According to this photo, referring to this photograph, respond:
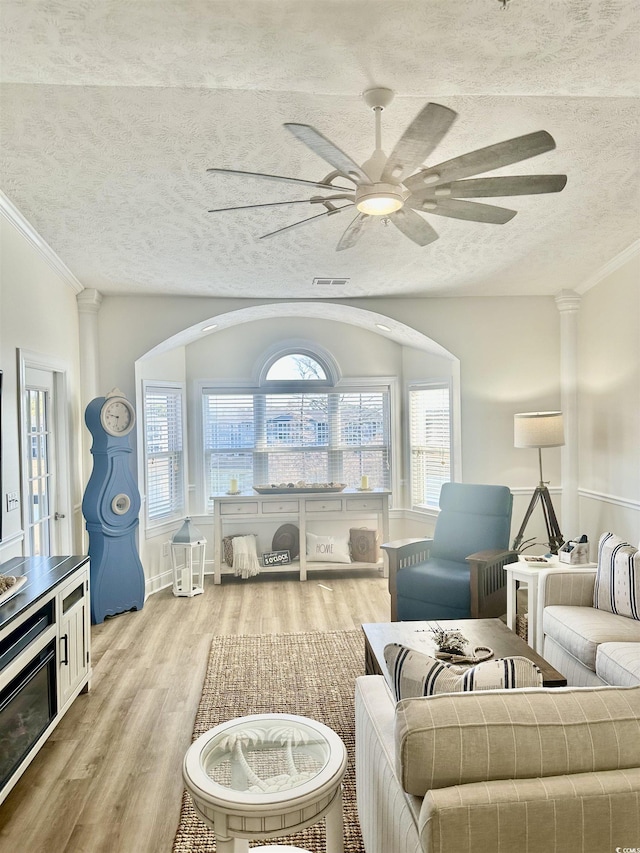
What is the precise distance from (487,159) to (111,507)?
387cm

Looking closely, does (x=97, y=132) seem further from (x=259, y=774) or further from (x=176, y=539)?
(x=176, y=539)

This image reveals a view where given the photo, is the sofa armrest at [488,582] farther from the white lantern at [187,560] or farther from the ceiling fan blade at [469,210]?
the white lantern at [187,560]

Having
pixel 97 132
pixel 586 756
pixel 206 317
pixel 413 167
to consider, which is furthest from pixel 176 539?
pixel 586 756

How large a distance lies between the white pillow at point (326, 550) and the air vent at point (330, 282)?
2614mm

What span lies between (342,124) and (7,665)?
107 inches

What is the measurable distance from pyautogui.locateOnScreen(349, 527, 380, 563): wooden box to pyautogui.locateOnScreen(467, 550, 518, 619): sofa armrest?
1946 mm

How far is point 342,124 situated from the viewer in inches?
108

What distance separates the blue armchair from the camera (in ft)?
13.3

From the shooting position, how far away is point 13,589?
272 centimetres

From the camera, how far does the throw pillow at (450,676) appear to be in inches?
63.7

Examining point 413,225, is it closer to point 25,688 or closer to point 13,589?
point 13,589

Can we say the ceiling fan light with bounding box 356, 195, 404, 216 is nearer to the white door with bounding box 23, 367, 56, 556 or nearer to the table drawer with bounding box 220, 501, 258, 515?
the white door with bounding box 23, 367, 56, 556

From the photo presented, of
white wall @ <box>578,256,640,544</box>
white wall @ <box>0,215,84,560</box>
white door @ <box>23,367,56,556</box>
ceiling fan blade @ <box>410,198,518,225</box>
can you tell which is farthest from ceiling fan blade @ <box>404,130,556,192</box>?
white wall @ <box>578,256,640,544</box>

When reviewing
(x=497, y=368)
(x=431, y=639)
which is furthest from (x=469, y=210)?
(x=497, y=368)
